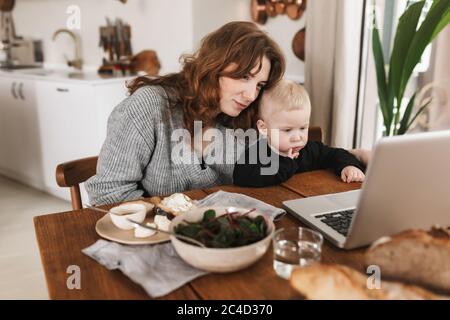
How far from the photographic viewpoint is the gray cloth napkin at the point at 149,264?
804mm

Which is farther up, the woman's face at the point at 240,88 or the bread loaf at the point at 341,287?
the woman's face at the point at 240,88

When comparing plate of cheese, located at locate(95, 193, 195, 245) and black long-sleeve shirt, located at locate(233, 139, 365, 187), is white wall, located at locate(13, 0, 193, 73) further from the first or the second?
plate of cheese, located at locate(95, 193, 195, 245)

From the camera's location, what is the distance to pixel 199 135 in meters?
1.60

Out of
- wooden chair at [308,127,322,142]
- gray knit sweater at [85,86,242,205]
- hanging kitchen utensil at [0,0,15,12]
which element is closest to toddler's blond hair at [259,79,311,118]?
gray knit sweater at [85,86,242,205]

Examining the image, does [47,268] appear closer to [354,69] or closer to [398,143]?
[398,143]

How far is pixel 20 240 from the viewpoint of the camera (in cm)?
282

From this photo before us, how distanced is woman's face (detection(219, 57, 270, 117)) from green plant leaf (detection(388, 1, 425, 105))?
0.83 meters

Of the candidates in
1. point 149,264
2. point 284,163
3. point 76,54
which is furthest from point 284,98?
point 76,54

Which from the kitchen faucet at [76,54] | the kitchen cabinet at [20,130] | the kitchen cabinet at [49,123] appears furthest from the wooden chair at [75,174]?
the kitchen faucet at [76,54]

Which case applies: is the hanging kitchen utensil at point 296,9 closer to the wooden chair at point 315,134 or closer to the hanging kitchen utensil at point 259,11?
the hanging kitchen utensil at point 259,11

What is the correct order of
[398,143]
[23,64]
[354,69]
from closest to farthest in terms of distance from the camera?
[398,143] < [354,69] < [23,64]

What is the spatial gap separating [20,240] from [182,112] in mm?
1803

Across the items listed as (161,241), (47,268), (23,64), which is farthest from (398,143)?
(23,64)
